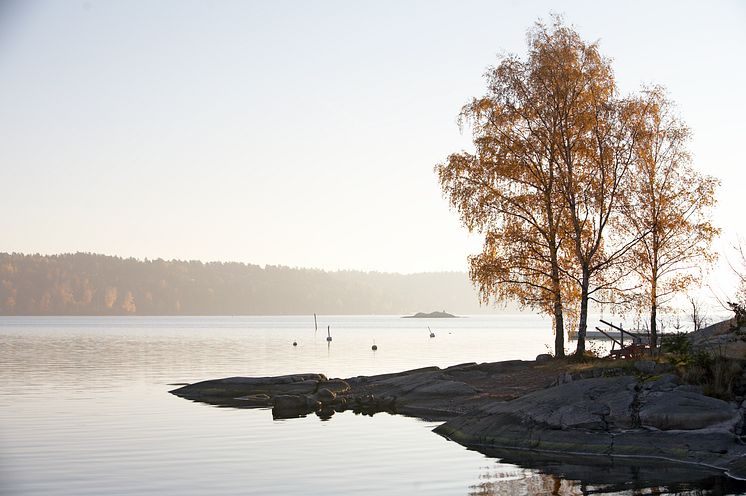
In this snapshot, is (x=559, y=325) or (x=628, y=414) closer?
(x=628, y=414)

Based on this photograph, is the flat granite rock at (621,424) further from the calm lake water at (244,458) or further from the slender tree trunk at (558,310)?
the slender tree trunk at (558,310)

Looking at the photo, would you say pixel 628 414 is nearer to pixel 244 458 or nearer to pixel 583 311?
pixel 244 458

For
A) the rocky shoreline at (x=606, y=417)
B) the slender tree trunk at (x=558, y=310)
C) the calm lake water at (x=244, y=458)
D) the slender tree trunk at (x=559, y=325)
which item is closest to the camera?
the calm lake water at (x=244, y=458)

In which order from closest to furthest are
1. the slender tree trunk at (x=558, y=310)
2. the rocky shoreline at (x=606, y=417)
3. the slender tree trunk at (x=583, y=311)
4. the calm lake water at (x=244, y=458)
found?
the calm lake water at (x=244, y=458)
the rocky shoreline at (x=606, y=417)
the slender tree trunk at (x=583, y=311)
the slender tree trunk at (x=558, y=310)

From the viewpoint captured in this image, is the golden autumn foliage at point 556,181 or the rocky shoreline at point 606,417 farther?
the golden autumn foliage at point 556,181

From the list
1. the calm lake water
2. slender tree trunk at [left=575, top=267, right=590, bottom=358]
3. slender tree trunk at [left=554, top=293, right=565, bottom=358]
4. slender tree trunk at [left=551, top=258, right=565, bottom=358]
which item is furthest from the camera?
slender tree trunk at [left=554, top=293, right=565, bottom=358]

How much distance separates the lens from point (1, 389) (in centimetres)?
4716

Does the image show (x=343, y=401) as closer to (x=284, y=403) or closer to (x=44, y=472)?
(x=284, y=403)

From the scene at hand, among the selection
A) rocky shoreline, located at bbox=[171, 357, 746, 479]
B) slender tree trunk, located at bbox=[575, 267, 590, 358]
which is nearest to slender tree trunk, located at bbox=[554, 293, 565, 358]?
slender tree trunk, located at bbox=[575, 267, 590, 358]

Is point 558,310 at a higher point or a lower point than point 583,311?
higher

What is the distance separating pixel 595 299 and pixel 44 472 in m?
27.4

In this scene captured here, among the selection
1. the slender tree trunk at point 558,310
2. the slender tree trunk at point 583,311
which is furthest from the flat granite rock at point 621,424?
the slender tree trunk at point 558,310

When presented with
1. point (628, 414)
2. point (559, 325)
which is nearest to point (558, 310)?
point (559, 325)

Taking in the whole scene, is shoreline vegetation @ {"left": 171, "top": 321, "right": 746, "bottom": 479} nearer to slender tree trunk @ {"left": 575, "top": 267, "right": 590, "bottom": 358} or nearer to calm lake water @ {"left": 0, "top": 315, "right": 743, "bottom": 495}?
calm lake water @ {"left": 0, "top": 315, "right": 743, "bottom": 495}
